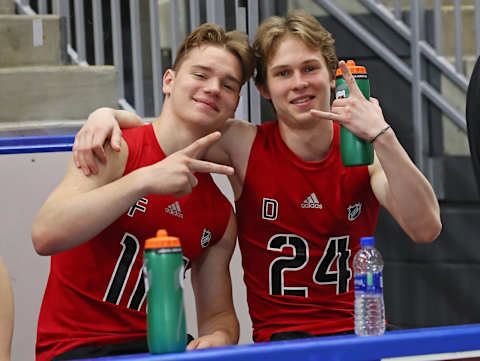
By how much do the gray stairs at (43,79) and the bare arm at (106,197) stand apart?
155 centimetres

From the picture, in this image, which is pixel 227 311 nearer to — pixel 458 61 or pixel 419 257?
pixel 419 257

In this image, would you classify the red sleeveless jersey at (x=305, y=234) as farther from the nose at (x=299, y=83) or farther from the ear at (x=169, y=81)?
the ear at (x=169, y=81)

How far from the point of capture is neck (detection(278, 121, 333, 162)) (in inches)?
79.1

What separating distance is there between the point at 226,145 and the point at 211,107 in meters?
0.19

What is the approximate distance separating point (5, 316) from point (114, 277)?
13.8 inches

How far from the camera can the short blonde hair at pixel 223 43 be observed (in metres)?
1.96

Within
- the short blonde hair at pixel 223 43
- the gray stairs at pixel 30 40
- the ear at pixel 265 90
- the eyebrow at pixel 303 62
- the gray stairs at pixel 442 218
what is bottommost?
the gray stairs at pixel 442 218

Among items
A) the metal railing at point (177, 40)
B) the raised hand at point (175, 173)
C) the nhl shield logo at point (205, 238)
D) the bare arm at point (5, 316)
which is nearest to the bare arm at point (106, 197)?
the raised hand at point (175, 173)

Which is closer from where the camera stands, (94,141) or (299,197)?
(94,141)

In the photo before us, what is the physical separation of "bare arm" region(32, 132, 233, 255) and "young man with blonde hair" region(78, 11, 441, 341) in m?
0.33

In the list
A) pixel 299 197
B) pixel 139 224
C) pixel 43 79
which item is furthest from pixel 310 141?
pixel 43 79

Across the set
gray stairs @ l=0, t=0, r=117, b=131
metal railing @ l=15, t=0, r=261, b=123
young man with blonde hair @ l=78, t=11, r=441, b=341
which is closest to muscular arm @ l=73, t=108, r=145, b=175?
young man with blonde hair @ l=78, t=11, r=441, b=341

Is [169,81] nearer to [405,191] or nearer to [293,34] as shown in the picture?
[293,34]

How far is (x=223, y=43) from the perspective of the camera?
6.42ft
